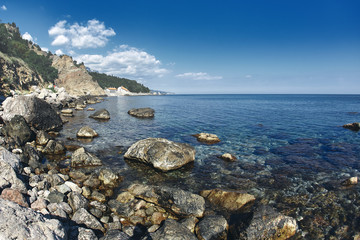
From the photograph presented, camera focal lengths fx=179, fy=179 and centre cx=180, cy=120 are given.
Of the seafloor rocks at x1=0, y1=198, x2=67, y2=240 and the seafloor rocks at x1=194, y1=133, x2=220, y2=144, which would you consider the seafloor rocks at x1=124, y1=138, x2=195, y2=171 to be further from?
the seafloor rocks at x1=0, y1=198, x2=67, y2=240

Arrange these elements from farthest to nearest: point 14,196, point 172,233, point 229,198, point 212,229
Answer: point 229,198, point 212,229, point 14,196, point 172,233

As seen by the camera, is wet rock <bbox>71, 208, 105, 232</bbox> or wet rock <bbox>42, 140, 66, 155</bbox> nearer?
wet rock <bbox>71, 208, 105, 232</bbox>

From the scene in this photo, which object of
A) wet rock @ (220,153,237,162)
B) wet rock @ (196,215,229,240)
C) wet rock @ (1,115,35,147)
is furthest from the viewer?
wet rock @ (1,115,35,147)

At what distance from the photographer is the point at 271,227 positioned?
789 centimetres

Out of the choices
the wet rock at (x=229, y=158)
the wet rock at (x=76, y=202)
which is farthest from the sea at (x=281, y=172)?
the wet rock at (x=76, y=202)

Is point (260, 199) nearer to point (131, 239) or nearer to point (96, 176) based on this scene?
point (131, 239)

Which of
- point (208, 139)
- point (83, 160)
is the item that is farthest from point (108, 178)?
point (208, 139)

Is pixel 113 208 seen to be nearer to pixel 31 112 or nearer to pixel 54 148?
pixel 54 148

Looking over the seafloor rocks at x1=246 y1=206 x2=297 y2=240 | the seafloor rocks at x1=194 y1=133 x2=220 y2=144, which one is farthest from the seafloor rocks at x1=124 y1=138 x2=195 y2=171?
the seafloor rocks at x1=246 y1=206 x2=297 y2=240

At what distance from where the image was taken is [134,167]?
49.0 ft

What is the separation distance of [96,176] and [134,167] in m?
3.14

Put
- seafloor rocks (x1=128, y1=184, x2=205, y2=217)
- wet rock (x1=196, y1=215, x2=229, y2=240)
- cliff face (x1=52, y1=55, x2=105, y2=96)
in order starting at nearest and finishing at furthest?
wet rock (x1=196, y1=215, x2=229, y2=240) < seafloor rocks (x1=128, y1=184, x2=205, y2=217) < cliff face (x1=52, y1=55, x2=105, y2=96)

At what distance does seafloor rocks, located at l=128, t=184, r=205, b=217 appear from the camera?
30.7ft

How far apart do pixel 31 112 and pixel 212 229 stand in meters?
26.3
